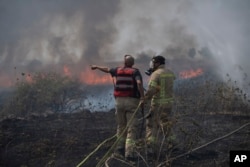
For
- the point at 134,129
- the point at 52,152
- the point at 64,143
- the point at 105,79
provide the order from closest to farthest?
the point at 134,129 → the point at 52,152 → the point at 64,143 → the point at 105,79

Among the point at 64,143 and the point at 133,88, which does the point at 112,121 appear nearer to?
the point at 64,143

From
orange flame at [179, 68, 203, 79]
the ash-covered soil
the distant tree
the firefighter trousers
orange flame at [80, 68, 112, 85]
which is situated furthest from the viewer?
orange flame at [179, 68, 203, 79]

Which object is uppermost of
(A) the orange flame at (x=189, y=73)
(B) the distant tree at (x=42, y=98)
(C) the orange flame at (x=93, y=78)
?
(A) the orange flame at (x=189, y=73)

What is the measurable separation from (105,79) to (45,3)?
21.1ft

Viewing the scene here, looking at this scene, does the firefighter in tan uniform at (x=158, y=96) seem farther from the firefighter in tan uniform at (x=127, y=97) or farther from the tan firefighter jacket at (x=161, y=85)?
the firefighter in tan uniform at (x=127, y=97)

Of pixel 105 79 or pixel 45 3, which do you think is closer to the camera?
pixel 105 79

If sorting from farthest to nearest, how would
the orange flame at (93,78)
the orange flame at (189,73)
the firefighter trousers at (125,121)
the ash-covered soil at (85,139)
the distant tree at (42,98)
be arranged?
1. the orange flame at (189,73)
2. the orange flame at (93,78)
3. the distant tree at (42,98)
4. the firefighter trousers at (125,121)
5. the ash-covered soil at (85,139)

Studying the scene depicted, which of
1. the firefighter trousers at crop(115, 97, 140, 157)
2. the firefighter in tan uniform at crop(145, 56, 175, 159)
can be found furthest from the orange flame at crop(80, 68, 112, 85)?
the firefighter in tan uniform at crop(145, 56, 175, 159)

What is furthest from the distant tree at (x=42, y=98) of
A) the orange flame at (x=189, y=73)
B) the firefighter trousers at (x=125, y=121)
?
the orange flame at (x=189, y=73)

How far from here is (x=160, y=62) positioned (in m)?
7.24

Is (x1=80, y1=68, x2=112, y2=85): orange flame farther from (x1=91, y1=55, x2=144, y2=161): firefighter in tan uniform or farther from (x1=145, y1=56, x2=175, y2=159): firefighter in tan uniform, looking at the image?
(x1=145, y1=56, x2=175, y2=159): firefighter in tan uniform

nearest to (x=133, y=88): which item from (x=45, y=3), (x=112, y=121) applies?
(x=112, y=121)

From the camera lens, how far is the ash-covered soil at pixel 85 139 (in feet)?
22.5

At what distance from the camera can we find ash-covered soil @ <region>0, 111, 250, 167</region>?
685 cm
